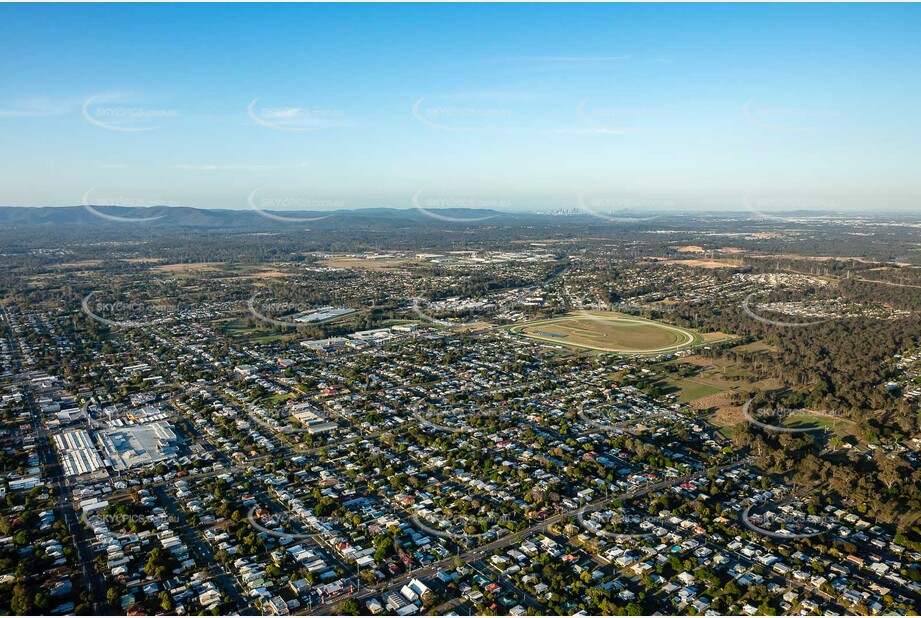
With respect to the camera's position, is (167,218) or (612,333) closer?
(612,333)

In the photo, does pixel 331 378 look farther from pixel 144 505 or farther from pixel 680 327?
pixel 680 327

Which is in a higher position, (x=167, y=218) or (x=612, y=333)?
(x=167, y=218)

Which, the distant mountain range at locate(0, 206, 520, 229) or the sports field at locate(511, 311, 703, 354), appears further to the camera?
the distant mountain range at locate(0, 206, 520, 229)

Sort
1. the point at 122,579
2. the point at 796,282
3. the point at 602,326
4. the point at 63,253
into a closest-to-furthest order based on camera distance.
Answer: the point at 122,579
the point at 602,326
the point at 796,282
the point at 63,253

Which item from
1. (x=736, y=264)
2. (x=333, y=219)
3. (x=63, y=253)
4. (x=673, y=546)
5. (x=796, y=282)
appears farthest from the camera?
(x=333, y=219)

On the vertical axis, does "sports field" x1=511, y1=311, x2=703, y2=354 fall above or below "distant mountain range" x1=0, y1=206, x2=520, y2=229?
below

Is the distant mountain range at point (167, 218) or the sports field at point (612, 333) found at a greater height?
the distant mountain range at point (167, 218)

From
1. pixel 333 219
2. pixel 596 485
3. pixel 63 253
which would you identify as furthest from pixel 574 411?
pixel 333 219

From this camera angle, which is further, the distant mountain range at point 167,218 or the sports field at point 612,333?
the distant mountain range at point 167,218
